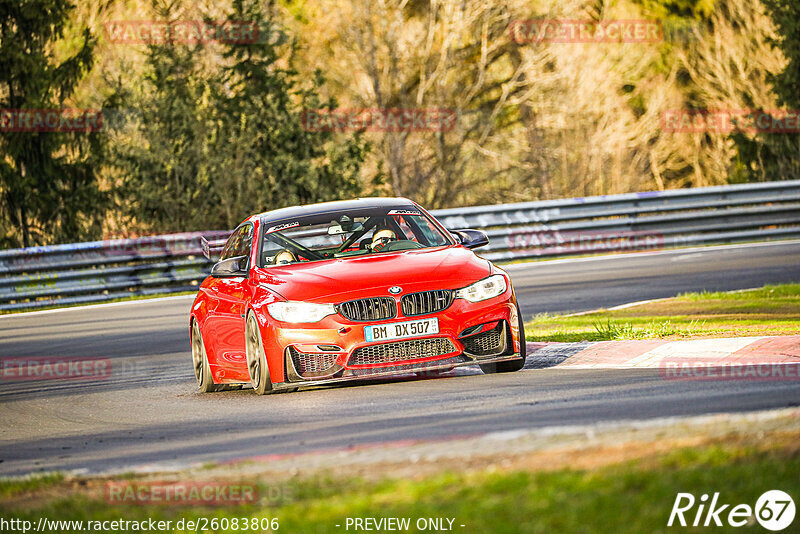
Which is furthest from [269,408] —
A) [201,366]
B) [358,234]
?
[358,234]

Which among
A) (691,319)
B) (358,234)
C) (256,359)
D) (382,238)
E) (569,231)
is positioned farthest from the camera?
(569,231)

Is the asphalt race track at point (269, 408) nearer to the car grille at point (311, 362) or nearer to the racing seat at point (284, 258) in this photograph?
the car grille at point (311, 362)

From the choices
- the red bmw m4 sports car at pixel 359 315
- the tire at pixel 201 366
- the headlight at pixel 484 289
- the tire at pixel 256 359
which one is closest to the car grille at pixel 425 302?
the red bmw m4 sports car at pixel 359 315

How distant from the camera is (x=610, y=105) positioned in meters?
45.1

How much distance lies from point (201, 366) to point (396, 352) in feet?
8.56

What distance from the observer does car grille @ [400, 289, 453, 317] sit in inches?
409

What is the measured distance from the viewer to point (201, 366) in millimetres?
12195

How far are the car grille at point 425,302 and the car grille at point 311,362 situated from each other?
679 millimetres

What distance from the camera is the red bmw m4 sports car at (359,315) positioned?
10.4 meters

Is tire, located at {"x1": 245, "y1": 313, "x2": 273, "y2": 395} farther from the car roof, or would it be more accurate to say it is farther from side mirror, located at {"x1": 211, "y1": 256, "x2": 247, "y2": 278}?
the car roof

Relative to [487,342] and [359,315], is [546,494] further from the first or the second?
[487,342]

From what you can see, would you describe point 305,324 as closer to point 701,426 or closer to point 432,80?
point 701,426

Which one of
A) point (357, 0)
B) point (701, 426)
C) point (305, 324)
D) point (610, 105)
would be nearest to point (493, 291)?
point (305, 324)

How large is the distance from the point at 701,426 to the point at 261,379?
16.2 ft
